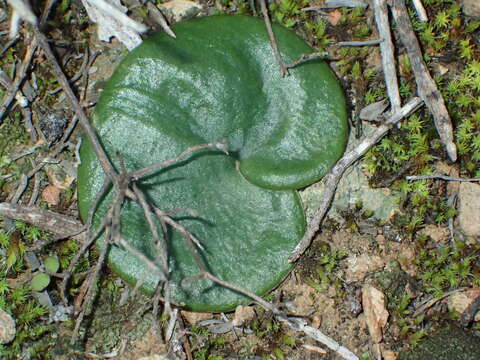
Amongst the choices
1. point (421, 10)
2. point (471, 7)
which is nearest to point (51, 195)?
point (421, 10)

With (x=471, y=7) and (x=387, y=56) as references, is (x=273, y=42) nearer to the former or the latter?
(x=387, y=56)

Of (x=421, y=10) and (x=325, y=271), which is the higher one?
(x=421, y=10)

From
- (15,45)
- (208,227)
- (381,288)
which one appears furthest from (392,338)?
(15,45)

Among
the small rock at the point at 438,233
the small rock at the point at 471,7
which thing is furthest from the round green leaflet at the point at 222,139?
the small rock at the point at 471,7

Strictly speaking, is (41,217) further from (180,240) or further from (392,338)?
(392,338)

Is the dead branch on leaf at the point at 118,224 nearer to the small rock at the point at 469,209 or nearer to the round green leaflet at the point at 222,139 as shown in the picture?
the round green leaflet at the point at 222,139

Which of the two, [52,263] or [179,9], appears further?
A: [179,9]

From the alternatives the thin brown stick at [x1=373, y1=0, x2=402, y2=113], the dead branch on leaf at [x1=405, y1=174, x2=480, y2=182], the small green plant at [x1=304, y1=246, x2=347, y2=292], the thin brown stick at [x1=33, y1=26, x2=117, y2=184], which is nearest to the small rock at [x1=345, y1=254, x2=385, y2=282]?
the small green plant at [x1=304, y1=246, x2=347, y2=292]
